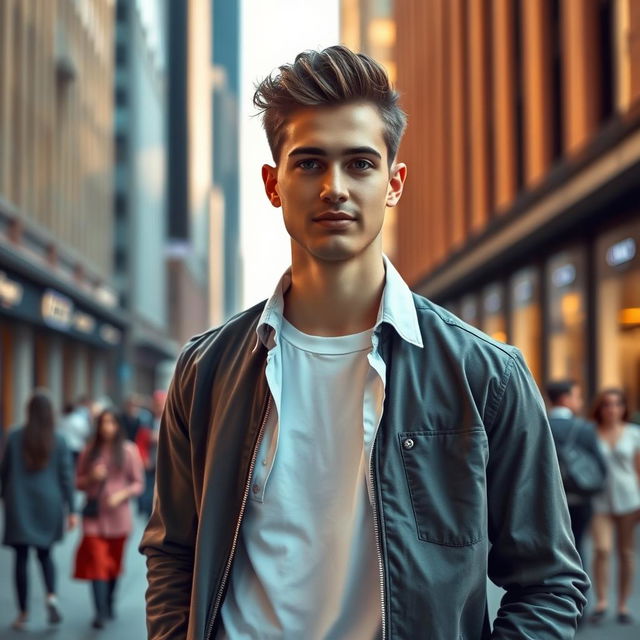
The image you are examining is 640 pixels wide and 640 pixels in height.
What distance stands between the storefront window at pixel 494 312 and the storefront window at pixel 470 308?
1132 millimetres

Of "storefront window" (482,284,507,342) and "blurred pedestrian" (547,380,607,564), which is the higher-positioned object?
"storefront window" (482,284,507,342)

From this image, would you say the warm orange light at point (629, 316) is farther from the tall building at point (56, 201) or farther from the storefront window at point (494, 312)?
the tall building at point (56, 201)

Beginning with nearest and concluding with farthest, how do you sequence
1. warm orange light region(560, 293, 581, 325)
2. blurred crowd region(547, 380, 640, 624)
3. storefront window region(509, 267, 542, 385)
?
blurred crowd region(547, 380, 640, 624), warm orange light region(560, 293, 581, 325), storefront window region(509, 267, 542, 385)

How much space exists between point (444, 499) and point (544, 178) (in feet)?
62.2

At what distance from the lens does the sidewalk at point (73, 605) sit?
844 cm

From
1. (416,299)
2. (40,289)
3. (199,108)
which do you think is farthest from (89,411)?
(199,108)

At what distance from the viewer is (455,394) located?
7.10 ft

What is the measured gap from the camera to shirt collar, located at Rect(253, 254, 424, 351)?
2219 mm

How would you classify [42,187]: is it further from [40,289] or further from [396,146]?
[396,146]

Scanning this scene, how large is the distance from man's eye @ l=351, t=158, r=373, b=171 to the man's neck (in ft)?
0.60

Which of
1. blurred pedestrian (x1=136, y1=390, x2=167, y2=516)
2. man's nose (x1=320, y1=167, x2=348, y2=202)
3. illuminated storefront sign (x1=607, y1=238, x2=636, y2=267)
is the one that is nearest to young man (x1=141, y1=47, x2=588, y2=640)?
man's nose (x1=320, y1=167, x2=348, y2=202)

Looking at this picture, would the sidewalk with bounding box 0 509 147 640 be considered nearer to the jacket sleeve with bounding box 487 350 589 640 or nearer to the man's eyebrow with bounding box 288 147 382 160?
the jacket sleeve with bounding box 487 350 589 640

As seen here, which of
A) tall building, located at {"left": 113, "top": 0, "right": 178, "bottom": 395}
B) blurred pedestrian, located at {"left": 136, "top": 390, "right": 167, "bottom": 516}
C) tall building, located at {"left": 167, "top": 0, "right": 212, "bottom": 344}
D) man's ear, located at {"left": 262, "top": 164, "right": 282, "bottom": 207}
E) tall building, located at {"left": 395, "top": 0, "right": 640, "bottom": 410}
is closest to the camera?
man's ear, located at {"left": 262, "top": 164, "right": 282, "bottom": 207}

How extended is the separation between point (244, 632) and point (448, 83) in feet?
112
